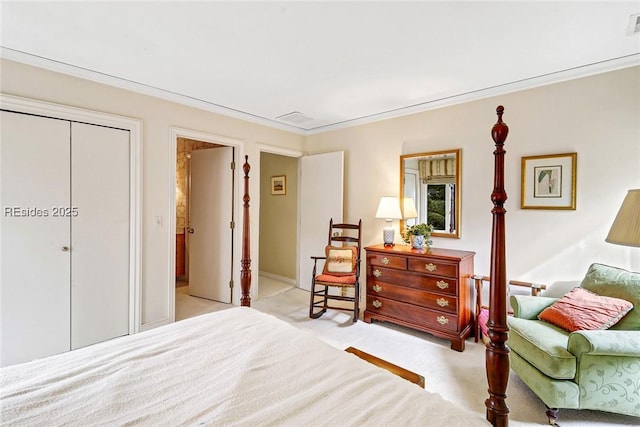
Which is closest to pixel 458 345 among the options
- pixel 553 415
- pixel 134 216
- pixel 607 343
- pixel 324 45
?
pixel 553 415

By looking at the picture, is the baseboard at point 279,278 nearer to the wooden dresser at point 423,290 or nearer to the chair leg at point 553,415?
the wooden dresser at point 423,290

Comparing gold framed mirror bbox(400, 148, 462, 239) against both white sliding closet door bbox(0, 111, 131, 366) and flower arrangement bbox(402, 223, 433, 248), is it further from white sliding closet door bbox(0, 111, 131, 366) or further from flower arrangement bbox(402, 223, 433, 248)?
white sliding closet door bbox(0, 111, 131, 366)

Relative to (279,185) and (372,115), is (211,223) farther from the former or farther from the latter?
(372,115)

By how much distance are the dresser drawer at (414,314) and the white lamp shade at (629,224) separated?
1536 millimetres

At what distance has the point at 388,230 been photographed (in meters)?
3.51

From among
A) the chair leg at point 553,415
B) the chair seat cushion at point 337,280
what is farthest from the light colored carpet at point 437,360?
the chair seat cushion at point 337,280

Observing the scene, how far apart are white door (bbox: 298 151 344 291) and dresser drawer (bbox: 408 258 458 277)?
144cm

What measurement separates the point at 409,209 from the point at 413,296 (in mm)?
1024

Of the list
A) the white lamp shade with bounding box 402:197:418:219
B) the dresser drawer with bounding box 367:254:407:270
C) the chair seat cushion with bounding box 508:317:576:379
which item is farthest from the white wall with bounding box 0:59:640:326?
the chair seat cushion with bounding box 508:317:576:379

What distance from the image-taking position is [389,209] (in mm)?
3537

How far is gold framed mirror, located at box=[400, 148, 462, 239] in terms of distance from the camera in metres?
3.31

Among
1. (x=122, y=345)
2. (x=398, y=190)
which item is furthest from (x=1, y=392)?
(x=398, y=190)

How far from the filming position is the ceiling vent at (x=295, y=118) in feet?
12.7

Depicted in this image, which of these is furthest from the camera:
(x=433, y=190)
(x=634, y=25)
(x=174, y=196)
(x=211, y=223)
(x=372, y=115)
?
(x=211, y=223)
